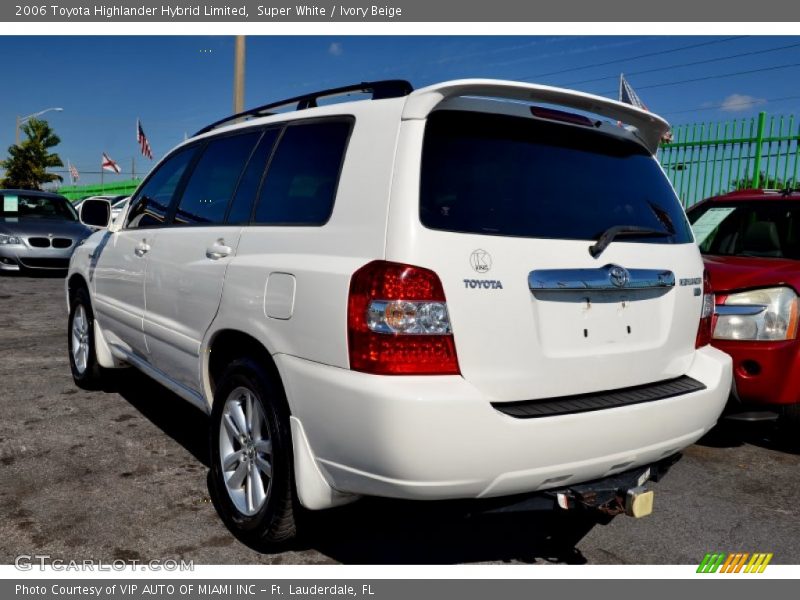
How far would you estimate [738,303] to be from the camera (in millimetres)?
3967

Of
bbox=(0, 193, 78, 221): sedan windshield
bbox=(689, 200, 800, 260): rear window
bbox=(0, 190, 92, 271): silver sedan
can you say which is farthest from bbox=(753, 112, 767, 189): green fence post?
bbox=(0, 193, 78, 221): sedan windshield

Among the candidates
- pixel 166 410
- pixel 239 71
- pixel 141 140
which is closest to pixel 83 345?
pixel 166 410

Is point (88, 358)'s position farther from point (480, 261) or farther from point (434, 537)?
point (480, 261)

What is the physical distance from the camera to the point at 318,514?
2.74 metres

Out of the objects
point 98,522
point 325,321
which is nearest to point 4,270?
point 98,522

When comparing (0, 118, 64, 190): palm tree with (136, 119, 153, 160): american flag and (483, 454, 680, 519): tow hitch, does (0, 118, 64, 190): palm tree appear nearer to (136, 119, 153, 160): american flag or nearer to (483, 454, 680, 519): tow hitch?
(136, 119, 153, 160): american flag

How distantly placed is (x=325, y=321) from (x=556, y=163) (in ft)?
3.51

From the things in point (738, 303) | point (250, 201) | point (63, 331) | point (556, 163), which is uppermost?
point (556, 163)

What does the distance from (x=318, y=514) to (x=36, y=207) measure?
508 inches

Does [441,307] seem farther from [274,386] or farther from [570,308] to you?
[274,386]

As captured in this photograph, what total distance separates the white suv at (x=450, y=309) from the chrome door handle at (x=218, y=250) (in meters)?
0.02

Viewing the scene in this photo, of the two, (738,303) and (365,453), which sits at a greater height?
(738,303)

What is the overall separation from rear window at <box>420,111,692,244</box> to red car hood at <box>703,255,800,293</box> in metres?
1.25
